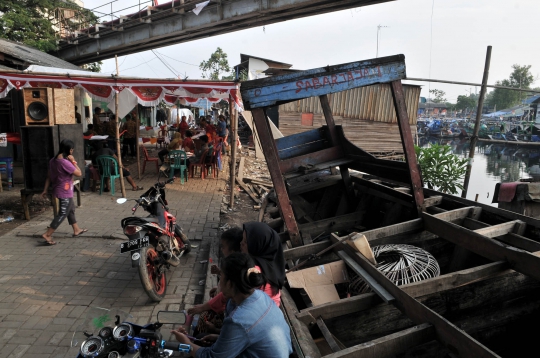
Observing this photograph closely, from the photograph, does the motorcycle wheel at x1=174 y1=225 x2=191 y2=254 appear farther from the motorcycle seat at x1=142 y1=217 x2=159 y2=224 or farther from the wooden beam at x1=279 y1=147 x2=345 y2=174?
the wooden beam at x1=279 y1=147 x2=345 y2=174

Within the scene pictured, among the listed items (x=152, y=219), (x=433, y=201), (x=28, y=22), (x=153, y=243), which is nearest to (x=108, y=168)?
(x=152, y=219)

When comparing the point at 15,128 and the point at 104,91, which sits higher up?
the point at 104,91

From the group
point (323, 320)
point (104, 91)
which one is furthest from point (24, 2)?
point (323, 320)

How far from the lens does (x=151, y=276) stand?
449 centimetres

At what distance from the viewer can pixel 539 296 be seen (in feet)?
10.2

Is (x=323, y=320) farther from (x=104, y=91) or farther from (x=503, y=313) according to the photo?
(x=104, y=91)

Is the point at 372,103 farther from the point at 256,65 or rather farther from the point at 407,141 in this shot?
the point at 407,141

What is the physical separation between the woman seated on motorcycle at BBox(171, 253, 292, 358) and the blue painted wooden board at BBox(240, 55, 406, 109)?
1.94 m

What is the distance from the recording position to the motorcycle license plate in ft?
14.2

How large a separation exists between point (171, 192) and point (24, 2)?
18.2 metres

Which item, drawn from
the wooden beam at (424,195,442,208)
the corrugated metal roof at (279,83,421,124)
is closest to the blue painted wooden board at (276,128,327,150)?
the wooden beam at (424,195,442,208)

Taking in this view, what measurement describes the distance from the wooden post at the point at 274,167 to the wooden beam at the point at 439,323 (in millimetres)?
1086

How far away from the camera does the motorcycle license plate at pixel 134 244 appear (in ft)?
14.2

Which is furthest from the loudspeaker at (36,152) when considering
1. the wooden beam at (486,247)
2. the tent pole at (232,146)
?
the wooden beam at (486,247)
